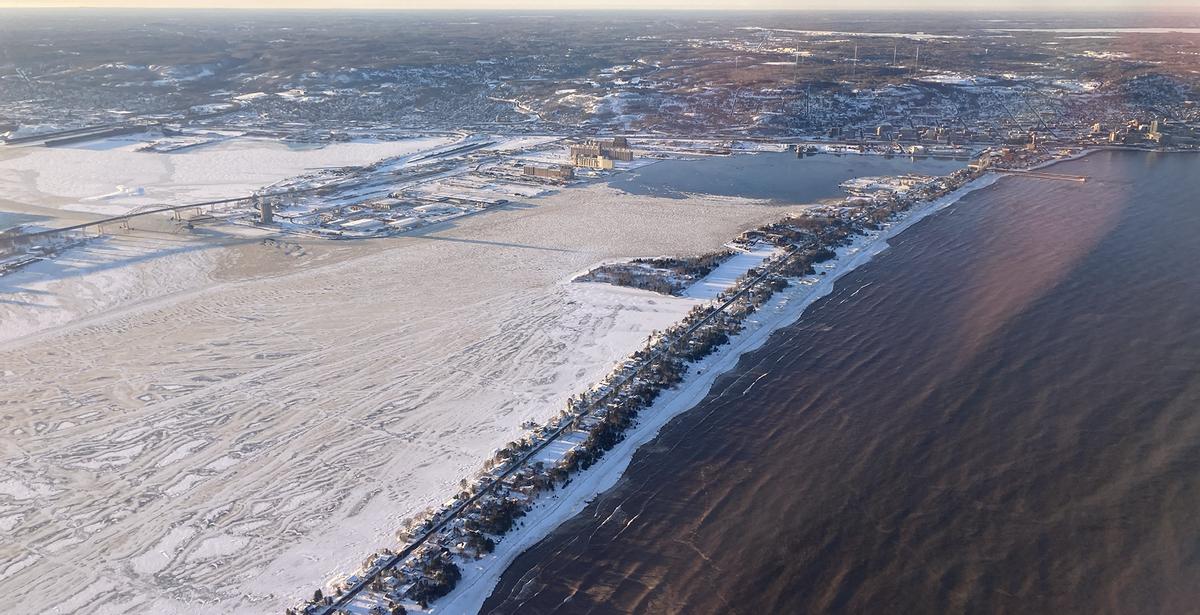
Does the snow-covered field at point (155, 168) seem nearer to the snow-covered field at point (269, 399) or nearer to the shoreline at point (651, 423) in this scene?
the snow-covered field at point (269, 399)

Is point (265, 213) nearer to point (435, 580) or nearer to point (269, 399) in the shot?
point (269, 399)

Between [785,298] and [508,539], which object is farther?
[785,298]

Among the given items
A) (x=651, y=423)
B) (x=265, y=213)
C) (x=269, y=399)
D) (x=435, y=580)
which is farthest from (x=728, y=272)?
(x=265, y=213)

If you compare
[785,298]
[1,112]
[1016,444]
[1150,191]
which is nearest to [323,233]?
[785,298]

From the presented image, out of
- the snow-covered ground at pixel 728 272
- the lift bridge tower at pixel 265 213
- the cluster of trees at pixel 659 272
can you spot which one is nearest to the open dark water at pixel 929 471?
the snow-covered ground at pixel 728 272

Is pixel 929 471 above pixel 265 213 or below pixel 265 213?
below

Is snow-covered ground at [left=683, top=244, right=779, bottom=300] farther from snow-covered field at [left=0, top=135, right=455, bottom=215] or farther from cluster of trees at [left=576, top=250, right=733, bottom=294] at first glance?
snow-covered field at [left=0, top=135, right=455, bottom=215]

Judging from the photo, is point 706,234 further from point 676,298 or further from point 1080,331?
point 1080,331
